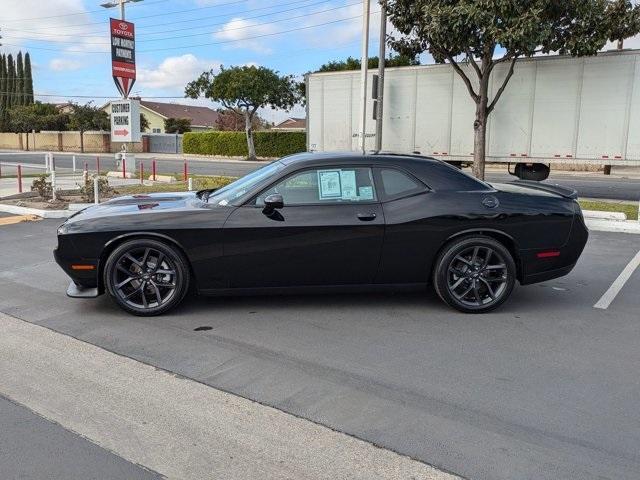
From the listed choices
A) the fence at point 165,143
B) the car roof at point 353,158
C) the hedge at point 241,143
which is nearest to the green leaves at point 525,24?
the car roof at point 353,158

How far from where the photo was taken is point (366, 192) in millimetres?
5305

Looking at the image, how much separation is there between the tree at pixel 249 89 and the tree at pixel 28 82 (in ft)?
158

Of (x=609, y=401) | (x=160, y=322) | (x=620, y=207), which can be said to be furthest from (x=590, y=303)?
(x=620, y=207)

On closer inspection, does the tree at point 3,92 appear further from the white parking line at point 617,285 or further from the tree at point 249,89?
the white parking line at point 617,285

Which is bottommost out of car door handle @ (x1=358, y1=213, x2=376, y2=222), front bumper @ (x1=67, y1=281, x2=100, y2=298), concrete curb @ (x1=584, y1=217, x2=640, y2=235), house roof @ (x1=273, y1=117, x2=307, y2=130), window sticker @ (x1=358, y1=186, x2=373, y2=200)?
front bumper @ (x1=67, y1=281, x2=100, y2=298)

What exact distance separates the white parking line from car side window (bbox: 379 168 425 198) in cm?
220

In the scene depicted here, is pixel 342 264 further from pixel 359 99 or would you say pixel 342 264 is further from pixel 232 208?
pixel 359 99

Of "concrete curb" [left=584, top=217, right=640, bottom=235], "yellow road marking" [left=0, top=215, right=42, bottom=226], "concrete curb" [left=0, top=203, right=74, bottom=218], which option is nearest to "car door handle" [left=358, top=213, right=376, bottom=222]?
"concrete curb" [left=584, top=217, right=640, bottom=235]

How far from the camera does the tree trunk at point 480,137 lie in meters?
15.4

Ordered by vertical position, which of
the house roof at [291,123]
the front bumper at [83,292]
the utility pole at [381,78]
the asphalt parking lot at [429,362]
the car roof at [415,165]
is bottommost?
the asphalt parking lot at [429,362]

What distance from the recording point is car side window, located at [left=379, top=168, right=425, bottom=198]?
17.5ft

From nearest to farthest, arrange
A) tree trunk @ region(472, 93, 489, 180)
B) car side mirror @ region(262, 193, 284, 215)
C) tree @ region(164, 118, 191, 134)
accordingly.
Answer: car side mirror @ region(262, 193, 284, 215) < tree trunk @ region(472, 93, 489, 180) < tree @ region(164, 118, 191, 134)

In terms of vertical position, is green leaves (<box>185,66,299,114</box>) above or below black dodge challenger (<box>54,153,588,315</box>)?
above

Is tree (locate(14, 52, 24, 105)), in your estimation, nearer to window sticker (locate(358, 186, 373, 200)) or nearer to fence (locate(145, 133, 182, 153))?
fence (locate(145, 133, 182, 153))
